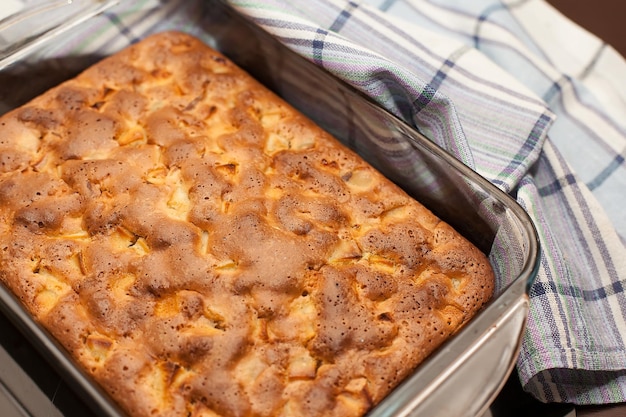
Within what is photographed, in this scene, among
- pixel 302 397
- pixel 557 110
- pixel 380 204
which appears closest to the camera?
pixel 302 397

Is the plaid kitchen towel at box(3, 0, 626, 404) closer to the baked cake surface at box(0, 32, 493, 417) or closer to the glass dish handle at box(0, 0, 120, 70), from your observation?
the glass dish handle at box(0, 0, 120, 70)

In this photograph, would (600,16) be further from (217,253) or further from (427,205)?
(217,253)

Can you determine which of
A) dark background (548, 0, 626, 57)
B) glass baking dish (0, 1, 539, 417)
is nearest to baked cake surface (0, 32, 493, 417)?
glass baking dish (0, 1, 539, 417)

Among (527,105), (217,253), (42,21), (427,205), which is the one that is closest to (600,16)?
(527,105)

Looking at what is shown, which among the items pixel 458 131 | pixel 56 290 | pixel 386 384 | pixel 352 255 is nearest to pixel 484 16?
pixel 458 131

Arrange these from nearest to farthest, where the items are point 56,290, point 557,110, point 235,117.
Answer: point 56,290 → point 235,117 → point 557,110

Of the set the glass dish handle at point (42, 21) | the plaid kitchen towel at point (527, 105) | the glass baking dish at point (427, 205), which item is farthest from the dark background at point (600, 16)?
the glass dish handle at point (42, 21)

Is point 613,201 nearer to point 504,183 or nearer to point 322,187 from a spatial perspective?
point 504,183
